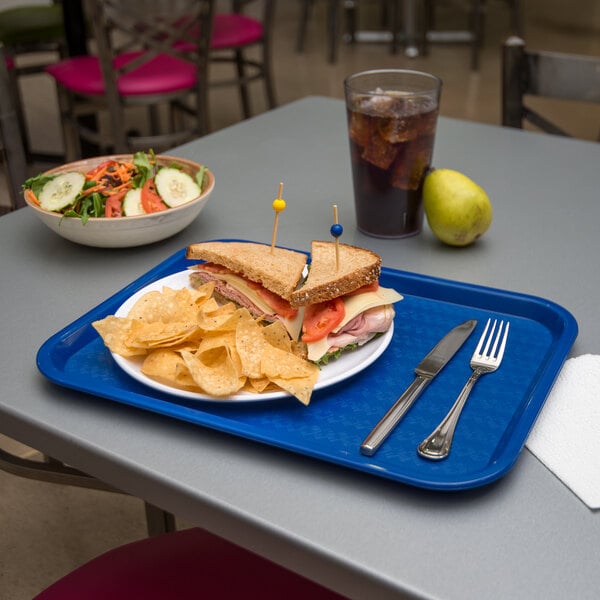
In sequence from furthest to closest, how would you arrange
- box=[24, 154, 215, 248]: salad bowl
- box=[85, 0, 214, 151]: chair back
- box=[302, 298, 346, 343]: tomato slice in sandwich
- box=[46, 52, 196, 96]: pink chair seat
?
box=[46, 52, 196, 96]: pink chair seat, box=[85, 0, 214, 151]: chair back, box=[24, 154, 215, 248]: salad bowl, box=[302, 298, 346, 343]: tomato slice in sandwich

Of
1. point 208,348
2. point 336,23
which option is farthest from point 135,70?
point 336,23

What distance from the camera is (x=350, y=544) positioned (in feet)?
2.00

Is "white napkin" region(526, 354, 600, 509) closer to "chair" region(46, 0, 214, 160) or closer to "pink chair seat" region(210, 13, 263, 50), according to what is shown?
"chair" region(46, 0, 214, 160)

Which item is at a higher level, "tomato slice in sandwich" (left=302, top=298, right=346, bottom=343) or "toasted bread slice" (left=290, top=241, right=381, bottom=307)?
"toasted bread slice" (left=290, top=241, right=381, bottom=307)

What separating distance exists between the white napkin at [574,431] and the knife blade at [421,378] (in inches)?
4.5

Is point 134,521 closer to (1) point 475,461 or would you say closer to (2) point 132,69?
(1) point 475,461

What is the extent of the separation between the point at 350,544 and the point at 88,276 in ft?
1.95

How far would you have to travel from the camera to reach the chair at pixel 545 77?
1627 mm

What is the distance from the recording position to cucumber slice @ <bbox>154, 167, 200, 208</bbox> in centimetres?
113

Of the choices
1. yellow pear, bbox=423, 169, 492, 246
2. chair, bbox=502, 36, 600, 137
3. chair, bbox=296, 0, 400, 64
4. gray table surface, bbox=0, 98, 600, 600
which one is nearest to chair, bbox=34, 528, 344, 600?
gray table surface, bbox=0, 98, 600, 600

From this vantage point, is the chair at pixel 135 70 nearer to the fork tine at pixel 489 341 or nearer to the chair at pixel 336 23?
the fork tine at pixel 489 341

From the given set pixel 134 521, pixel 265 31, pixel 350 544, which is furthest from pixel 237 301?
pixel 265 31

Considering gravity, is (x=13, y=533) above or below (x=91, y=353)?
below

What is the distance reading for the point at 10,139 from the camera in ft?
4.98
